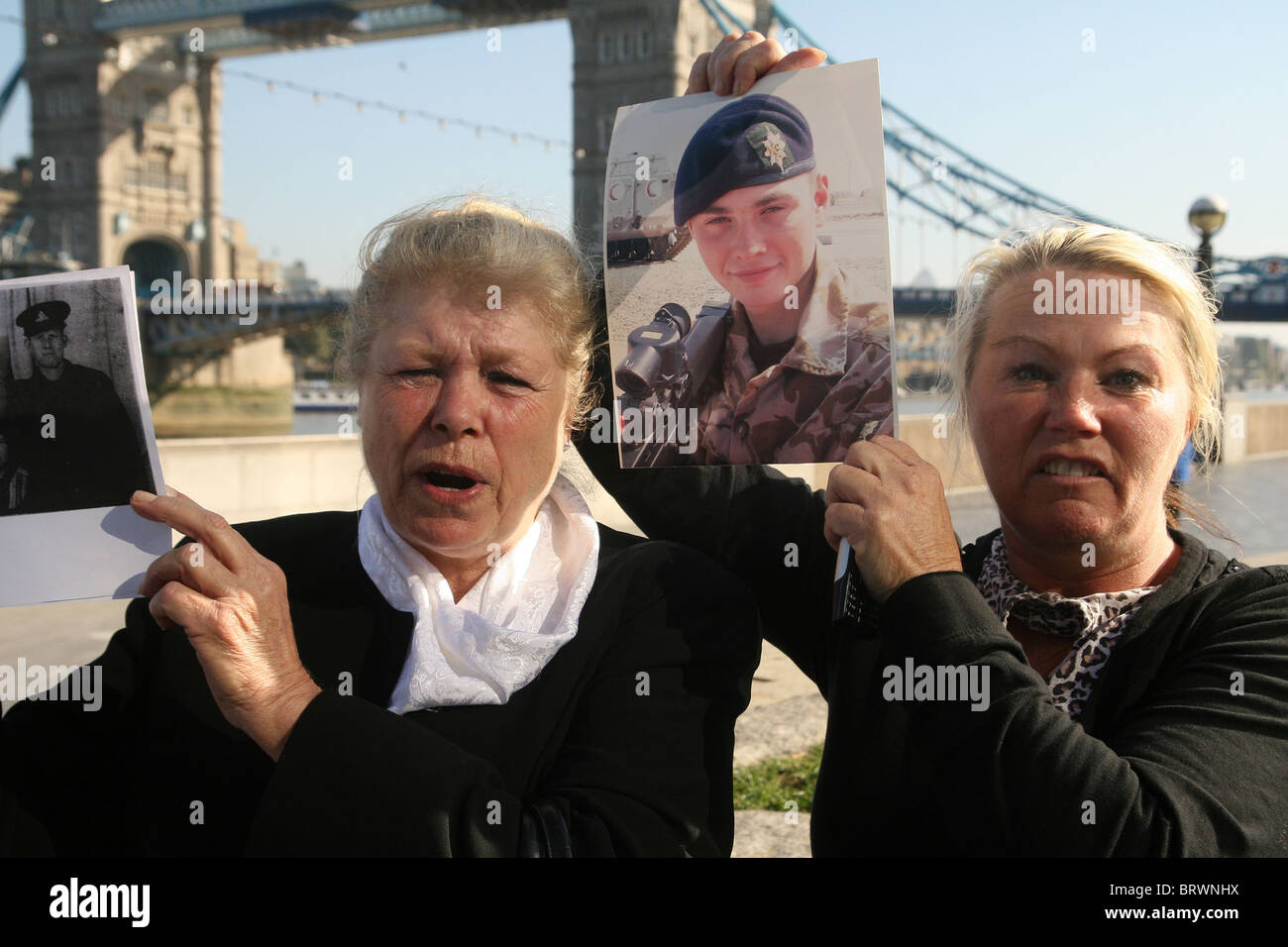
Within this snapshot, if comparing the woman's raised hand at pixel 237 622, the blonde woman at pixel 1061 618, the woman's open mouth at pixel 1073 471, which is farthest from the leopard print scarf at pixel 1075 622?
the woman's raised hand at pixel 237 622

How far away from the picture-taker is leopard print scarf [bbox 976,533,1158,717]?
1.72 meters

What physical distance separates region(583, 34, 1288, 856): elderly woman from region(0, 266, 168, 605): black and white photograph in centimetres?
97

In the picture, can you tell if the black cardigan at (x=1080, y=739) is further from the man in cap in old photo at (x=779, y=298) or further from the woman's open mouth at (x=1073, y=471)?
the man in cap in old photo at (x=779, y=298)

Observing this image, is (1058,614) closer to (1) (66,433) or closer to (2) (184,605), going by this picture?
(2) (184,605)

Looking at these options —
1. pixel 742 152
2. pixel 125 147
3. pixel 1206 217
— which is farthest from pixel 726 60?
pixel 125 147

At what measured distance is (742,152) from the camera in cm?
181

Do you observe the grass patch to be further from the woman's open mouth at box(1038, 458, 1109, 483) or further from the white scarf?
the woman's open mouth at box(1038, 458, 1109, 483)

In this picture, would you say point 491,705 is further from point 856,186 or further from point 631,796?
point 856,186

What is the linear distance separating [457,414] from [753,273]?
0.48 metres

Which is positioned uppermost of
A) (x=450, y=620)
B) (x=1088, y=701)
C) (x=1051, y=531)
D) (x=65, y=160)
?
(x=65, y=160)

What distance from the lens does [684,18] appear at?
1988 inches

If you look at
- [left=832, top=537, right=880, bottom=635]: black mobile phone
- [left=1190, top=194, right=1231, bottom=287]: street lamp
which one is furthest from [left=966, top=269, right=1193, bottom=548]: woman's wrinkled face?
[left=1190, top=194, right=1231, bottom=287]: street lamp
